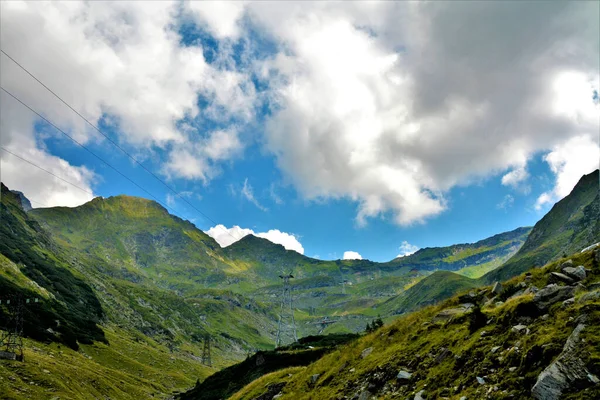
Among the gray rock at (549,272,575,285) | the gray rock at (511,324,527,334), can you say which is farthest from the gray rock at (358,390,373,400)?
the gray rock at (549,272,575,285)

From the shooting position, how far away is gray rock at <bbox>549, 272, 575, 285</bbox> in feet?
52.7

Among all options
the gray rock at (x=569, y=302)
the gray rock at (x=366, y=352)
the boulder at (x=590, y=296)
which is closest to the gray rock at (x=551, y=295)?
the gray rock at (x=569, y=302)

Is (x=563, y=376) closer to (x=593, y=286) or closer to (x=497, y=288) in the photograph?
(x=593, y=286)

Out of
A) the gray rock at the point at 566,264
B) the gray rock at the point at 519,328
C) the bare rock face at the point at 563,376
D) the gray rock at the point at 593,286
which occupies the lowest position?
the bare rock face at the point at 563,376

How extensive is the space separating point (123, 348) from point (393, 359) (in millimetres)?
214580

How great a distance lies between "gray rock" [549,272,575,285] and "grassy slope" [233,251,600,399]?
2.34ft

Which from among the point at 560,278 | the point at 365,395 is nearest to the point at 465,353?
the point at 560,278

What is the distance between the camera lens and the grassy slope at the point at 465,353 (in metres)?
11.6

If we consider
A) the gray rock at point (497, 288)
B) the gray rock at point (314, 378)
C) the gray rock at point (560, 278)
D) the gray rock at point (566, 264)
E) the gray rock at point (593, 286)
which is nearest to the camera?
the gray rock at point (593, 286)

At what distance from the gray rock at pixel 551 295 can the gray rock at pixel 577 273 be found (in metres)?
1.67

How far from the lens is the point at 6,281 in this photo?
160875 mm

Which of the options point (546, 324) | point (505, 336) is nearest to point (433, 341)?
point (505, 336)

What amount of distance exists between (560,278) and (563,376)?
8.23m

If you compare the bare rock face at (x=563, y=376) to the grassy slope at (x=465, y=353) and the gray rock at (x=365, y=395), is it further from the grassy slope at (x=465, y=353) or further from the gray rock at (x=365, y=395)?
the gray rock at (x=365, y=395)
